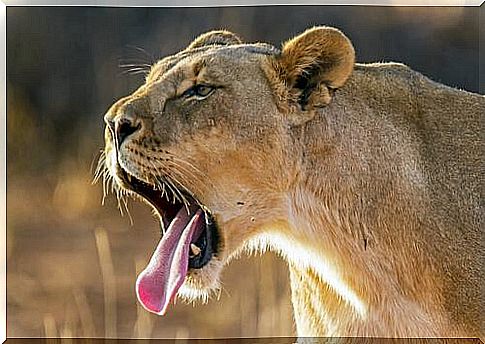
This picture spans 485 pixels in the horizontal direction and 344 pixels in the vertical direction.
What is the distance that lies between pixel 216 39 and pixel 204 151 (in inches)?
12.9

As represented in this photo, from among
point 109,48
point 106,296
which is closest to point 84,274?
point 106,296

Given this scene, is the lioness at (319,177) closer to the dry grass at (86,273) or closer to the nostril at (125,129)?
the nostril at (125,129)

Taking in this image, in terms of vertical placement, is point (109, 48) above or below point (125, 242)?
above

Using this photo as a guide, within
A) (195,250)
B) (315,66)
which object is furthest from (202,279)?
(315,66)

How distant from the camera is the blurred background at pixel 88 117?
1.84m

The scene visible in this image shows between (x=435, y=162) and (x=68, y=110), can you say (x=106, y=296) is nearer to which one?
(x=68, y=110)

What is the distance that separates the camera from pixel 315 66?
157cm

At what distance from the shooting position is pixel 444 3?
185cm

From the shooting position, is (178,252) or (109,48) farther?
(109,48)

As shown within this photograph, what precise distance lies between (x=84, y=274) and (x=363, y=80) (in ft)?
2.34

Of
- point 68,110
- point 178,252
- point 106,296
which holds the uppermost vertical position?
point 68,110

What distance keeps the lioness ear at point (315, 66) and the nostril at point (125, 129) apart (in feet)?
0.91

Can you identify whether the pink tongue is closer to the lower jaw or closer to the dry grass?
the lower jaw

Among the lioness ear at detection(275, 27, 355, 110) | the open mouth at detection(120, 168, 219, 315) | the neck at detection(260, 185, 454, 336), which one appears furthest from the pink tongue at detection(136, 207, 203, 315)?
the lioness ear at detection(275, 27, 355, 110)
